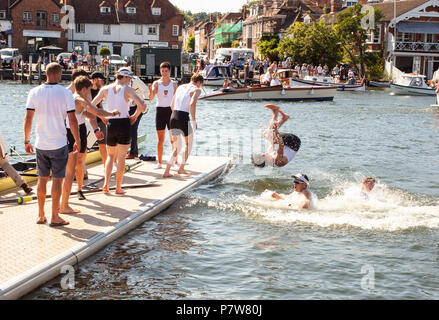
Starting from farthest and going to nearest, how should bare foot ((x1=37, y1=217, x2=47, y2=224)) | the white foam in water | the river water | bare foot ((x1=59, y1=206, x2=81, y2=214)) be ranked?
the white foam in water → bare foot ((x1=59, y1=206, x2=81, y2=214)) → bare foot ((x1=37, y1=217, x2=47, y2=224)) → the river water

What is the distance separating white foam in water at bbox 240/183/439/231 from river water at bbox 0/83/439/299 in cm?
2

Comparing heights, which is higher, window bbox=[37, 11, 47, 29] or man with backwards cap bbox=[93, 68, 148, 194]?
window bbox=[37, 11, 47, 29]

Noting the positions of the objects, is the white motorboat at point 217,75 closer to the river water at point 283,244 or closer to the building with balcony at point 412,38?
the building with balcony at point 412,38

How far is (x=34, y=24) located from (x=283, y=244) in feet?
235

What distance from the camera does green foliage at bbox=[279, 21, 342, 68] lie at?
208ft

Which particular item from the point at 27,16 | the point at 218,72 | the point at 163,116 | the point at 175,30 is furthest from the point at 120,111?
the point at 175,30

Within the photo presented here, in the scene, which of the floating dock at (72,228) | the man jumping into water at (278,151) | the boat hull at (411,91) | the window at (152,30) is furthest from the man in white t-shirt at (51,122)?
the window at (152,30)

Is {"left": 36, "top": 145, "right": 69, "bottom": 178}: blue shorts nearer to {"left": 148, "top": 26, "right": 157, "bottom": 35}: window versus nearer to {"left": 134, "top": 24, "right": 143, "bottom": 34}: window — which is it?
{"left": 134, "top": 24, "right": 143, "bottom": 34}: window

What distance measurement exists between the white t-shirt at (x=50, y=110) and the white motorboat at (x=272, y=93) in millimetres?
33254

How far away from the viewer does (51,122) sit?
7934mm

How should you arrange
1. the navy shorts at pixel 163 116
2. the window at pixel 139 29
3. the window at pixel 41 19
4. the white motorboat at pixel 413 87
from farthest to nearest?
the window at pixel 139 29 → the window at pixel 41 19 → the white motorboat at pixel 413 87 → the navy shorts at pixel 163 116

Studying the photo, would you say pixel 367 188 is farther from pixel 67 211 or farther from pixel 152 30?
pixel 152 30

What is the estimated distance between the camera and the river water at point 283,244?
766 cm

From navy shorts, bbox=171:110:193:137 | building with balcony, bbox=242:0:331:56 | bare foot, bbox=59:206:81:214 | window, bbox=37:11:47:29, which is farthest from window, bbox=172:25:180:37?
bare foot, bbox=59:206:81:214
